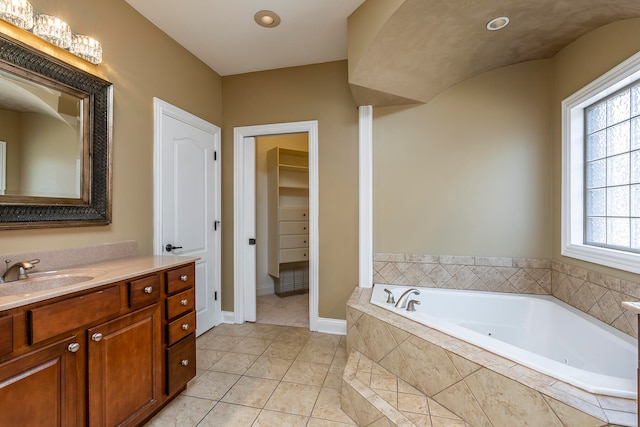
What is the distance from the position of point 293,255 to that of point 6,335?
3.09 meters

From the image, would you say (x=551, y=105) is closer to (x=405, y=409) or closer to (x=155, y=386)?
(x=405, y=409)

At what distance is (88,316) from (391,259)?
220cm

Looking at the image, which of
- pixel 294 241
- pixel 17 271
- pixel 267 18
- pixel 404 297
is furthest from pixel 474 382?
pixel 294 241

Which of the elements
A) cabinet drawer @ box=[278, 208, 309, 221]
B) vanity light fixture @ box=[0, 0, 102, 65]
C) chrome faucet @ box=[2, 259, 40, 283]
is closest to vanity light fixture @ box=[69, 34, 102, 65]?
vanity light fixture @ box=[0, 0, 102, 65]

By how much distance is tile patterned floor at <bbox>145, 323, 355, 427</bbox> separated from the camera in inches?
65.8

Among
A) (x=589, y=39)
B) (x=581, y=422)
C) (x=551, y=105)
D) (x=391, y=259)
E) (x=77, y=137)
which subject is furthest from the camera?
(x=391, y=259)

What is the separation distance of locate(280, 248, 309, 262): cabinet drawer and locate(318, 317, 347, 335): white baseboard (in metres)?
1.23

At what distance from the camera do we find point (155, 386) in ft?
5.28

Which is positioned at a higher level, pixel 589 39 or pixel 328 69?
pixel 328 69

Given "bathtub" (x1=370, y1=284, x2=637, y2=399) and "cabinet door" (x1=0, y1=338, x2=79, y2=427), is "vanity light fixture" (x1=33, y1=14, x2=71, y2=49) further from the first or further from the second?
"bathtub" (x1=370, y1=284, x2=637, y2=399)

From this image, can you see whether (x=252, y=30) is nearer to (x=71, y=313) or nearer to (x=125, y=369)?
(x=71, y=313)

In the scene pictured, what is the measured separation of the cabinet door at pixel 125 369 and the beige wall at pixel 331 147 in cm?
158

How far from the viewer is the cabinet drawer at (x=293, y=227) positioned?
3910 millimetres

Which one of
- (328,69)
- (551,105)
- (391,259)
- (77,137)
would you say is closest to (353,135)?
(328,69)
